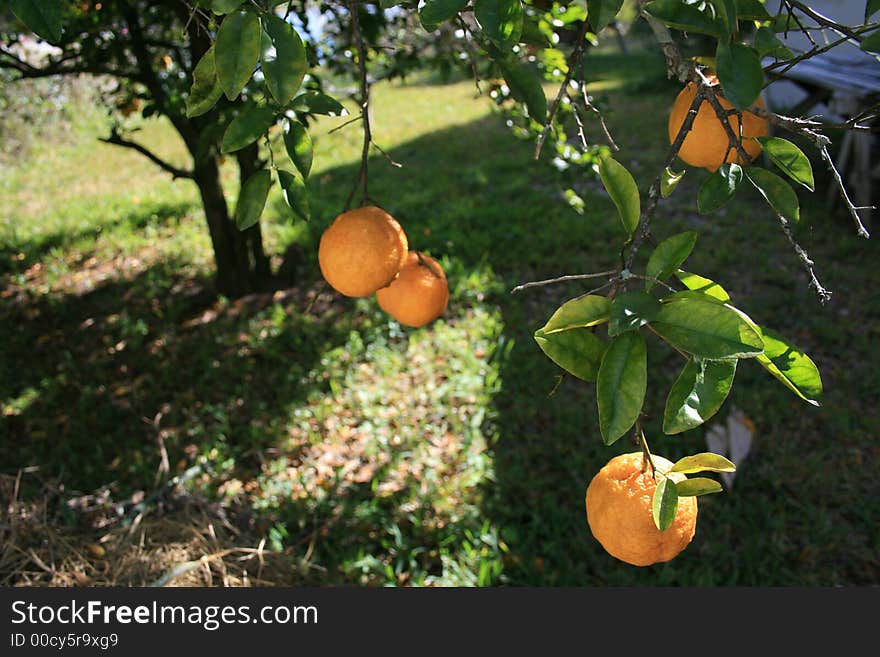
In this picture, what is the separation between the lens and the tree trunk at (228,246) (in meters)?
3.68

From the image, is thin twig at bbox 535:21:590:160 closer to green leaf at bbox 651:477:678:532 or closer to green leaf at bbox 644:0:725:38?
green leaf at bbox 644:0:725:38

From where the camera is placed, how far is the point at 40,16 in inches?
31.0

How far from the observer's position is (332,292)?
3967 millimetres

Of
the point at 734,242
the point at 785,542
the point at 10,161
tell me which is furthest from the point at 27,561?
the point at 10,161

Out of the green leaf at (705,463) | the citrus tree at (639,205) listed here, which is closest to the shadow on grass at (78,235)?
the citrus tree at (639,205)

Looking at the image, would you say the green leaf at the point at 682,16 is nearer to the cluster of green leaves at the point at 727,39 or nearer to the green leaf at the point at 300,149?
the cluster of green leaves at the point at 727,39

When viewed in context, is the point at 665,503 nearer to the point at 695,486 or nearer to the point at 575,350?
the point at 695,486

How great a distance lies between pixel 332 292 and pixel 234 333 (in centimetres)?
61

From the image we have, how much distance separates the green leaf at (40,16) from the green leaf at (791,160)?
2.49ft

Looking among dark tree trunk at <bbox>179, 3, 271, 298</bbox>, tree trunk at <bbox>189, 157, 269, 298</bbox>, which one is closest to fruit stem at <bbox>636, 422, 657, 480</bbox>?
dark tree trunk at <bbox>179, 3, 271, 298</bbox>

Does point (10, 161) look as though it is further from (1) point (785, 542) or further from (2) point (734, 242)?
(1) point (785, 542)

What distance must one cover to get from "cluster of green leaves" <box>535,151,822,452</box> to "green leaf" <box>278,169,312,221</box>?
406 millimetres

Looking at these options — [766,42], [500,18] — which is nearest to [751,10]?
[766,42]

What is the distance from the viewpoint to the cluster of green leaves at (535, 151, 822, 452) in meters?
0.58
